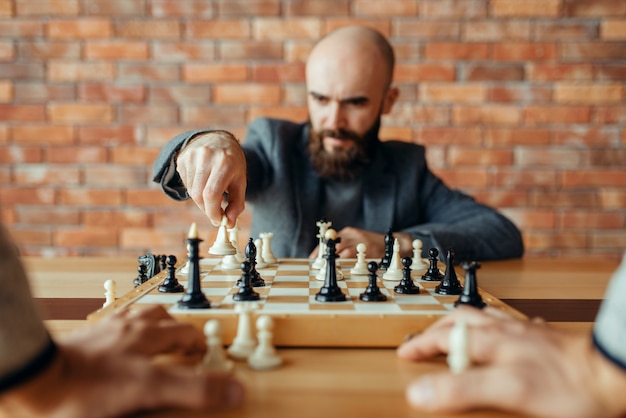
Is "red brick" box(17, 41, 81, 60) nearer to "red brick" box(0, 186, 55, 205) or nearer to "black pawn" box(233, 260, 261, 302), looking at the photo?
"red brick" box(0, 186, 55, 205)

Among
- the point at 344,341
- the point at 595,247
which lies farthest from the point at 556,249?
the point at 344,341

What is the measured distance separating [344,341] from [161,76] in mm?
2478

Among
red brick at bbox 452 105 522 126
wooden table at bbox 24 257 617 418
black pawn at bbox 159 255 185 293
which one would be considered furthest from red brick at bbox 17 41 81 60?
black pawn at bbox 159 255 185 293

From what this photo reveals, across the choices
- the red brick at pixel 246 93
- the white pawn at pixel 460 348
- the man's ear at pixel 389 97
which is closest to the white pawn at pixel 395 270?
the white pawn at pixel 460 348

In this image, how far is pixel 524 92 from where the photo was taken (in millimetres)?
2977

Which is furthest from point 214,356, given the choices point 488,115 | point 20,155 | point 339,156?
point 20,155

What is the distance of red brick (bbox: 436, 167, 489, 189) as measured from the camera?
302cm

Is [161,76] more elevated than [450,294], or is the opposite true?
[161,76]

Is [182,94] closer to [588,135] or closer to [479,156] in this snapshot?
[479,156]

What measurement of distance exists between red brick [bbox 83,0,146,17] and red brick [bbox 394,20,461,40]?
4.81ft

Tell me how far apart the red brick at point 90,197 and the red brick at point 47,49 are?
78 centimetres

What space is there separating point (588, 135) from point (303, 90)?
1.65 meters

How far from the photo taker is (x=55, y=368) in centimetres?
63

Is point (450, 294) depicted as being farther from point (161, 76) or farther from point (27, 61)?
point (27, 61)
